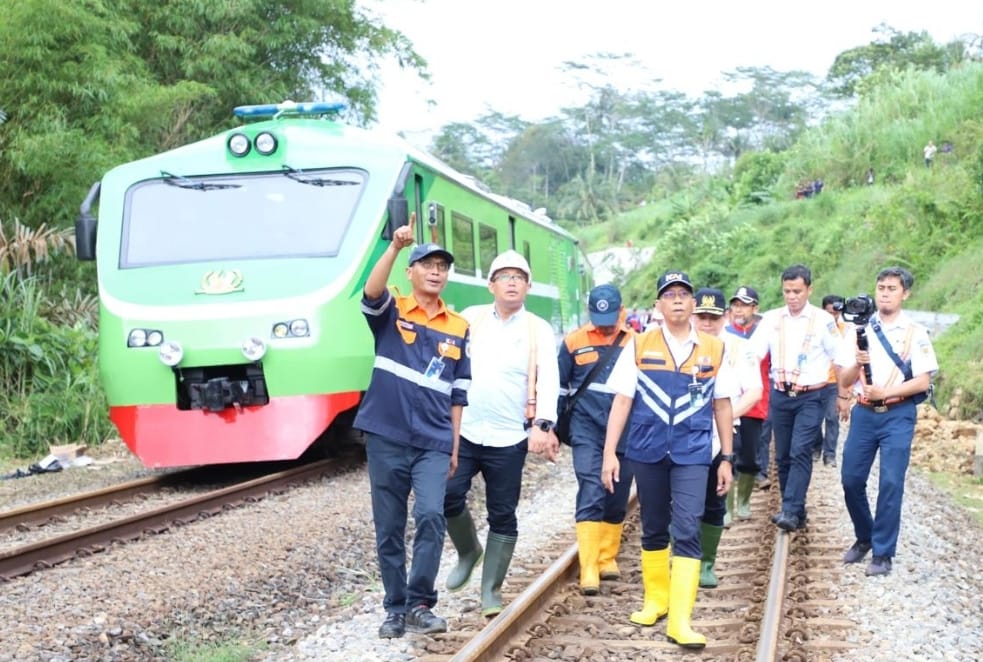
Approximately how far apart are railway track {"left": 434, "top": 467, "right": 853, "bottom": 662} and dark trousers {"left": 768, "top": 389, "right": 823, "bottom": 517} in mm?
278

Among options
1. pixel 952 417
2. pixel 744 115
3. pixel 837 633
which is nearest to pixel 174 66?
pixel 952 417

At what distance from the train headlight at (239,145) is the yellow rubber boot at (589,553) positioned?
5440 millimetres

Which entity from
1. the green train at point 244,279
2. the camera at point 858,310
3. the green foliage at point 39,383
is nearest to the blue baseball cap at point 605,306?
the camera at point 858,310

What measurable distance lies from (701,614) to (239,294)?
17.2 feet

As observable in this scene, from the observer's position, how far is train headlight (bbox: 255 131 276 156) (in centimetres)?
1065

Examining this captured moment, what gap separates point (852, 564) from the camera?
7379mm

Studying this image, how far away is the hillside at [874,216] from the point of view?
20.6 m

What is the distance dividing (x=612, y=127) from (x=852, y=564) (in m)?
74.0

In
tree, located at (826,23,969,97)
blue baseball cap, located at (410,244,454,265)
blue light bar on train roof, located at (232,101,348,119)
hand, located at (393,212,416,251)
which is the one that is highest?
tree, located at (826,23,969,97)

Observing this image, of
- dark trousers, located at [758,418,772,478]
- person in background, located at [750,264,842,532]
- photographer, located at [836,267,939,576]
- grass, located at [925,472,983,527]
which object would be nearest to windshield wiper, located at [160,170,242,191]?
person in background, located at [750,264,842,532]

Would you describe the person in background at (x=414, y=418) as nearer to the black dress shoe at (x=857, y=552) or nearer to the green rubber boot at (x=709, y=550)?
the green rubber boot at (x=709, y=550)

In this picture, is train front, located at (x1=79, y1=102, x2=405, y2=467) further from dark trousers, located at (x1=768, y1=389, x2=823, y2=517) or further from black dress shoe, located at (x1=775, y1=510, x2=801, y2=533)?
black dress shoe, located at (x1=775, y1=510, x2=801, y2=533)

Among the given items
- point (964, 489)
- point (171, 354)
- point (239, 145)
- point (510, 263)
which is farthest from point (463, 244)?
point (510, 263)

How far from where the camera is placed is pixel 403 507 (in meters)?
5.75
